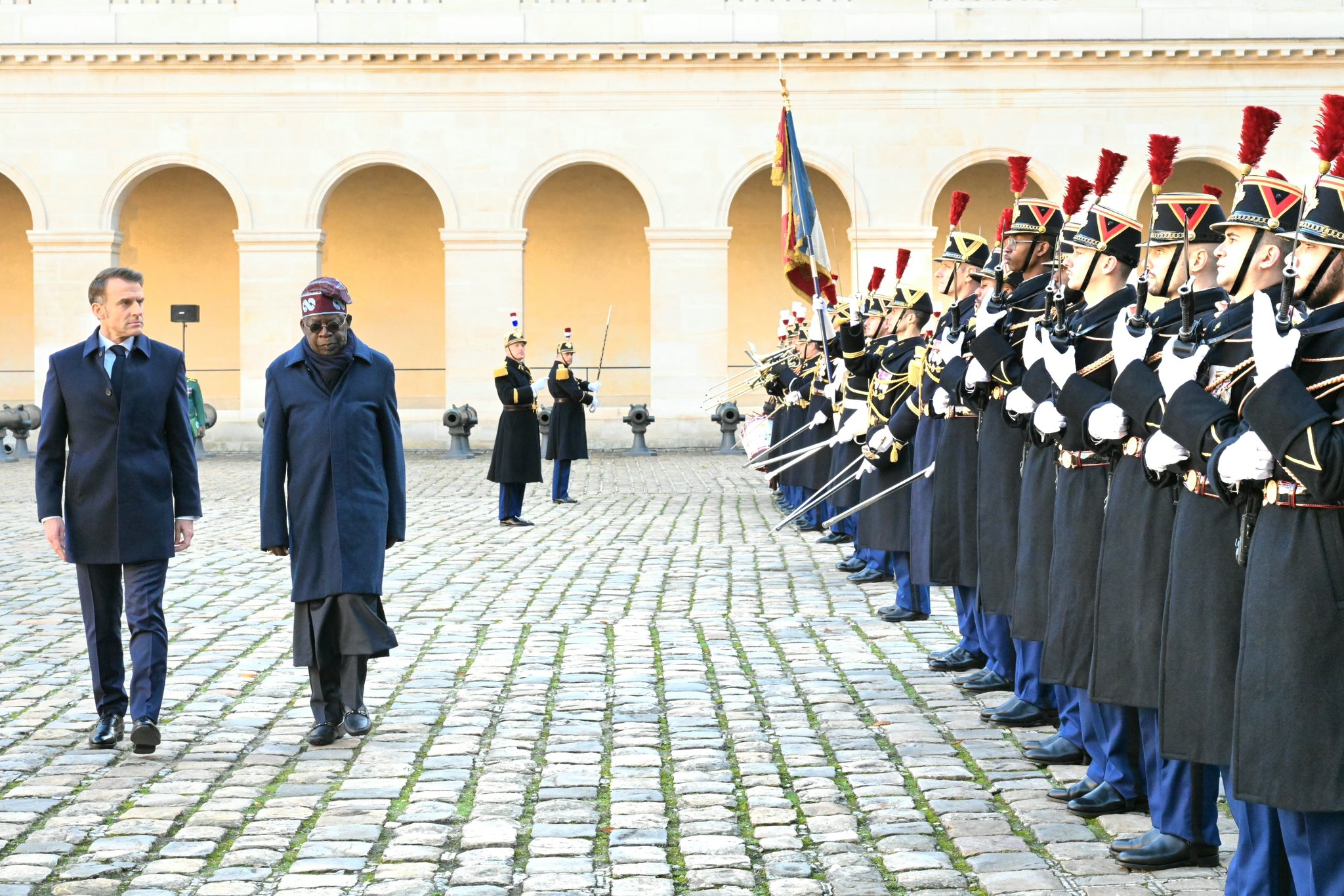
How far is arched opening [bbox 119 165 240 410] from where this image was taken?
111ft

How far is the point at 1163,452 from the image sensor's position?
4.48m

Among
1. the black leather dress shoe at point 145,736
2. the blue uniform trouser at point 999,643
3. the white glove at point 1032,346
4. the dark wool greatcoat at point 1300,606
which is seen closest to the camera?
the dark wool greatcoat at point 1300,606

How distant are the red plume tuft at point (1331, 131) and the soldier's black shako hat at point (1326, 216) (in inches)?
6.8

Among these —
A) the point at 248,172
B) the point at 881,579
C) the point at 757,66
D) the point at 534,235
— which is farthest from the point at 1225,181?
the point at 881,579

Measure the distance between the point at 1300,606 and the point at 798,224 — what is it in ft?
Result: 36.4

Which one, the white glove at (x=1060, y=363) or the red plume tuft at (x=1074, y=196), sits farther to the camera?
the red plume tuft at (x=1074, y=196)

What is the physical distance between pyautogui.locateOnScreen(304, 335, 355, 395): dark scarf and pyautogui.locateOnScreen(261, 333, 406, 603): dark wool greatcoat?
2 centimetres

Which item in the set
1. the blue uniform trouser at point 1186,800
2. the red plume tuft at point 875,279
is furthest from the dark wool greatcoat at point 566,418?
the blue uniform trouser at point 1186,800

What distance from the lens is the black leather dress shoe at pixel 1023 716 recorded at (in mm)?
6637

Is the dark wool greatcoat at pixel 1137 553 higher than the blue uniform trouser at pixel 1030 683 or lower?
higher

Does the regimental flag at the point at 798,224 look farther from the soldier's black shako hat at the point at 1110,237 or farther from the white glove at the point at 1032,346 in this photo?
the soldier's black shako hat at the point at 1110,237

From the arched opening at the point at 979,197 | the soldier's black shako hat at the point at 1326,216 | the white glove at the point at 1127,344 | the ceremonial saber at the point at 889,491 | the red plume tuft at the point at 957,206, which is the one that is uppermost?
the arched opening at the point at 979,197

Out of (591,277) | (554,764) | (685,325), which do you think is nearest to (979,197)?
(685,325)

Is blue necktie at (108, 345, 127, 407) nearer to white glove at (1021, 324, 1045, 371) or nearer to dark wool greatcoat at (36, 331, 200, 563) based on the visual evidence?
dark wool greatcoat at (36, 331, 200, 563)
